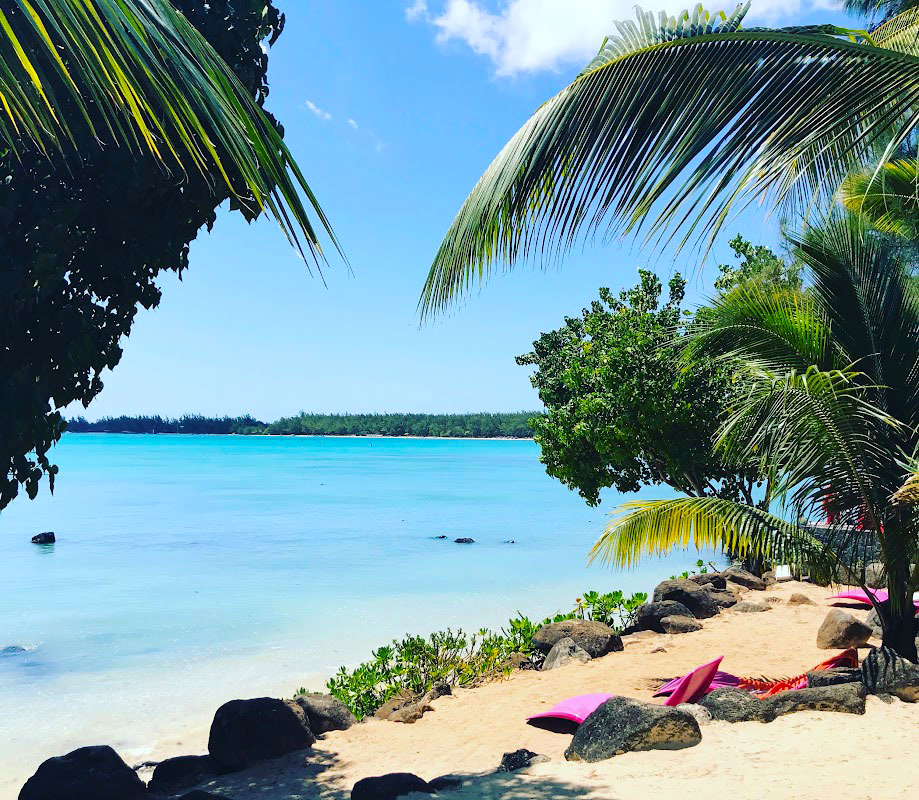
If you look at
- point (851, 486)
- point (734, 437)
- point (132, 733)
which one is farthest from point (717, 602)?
point (132, 733)

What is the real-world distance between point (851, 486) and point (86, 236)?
667 centimetres

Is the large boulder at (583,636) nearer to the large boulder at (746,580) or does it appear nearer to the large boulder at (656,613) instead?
the large boulder at (656,613)

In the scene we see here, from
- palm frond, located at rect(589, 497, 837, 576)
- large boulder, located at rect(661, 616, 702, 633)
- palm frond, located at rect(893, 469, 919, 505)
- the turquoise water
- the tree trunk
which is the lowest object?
the turquoise water

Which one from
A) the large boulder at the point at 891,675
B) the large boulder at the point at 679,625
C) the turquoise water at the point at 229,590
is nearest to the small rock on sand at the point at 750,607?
the large boulder at the point at 679,625

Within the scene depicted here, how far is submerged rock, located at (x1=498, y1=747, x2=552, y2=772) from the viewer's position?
20.0 feet

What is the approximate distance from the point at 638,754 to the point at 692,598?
762 centimetres

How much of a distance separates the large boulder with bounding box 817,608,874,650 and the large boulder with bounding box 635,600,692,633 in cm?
244

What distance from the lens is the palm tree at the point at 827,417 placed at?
6555 millimetres

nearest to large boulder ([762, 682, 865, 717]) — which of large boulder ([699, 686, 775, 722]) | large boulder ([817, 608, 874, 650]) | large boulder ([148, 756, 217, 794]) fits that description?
large boulder ([699, 686, 775, 722])

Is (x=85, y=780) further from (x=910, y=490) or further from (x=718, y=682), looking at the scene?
(x=910, y=490)

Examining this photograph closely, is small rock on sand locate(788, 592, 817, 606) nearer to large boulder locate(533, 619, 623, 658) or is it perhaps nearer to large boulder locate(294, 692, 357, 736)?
large boulder locate(533, 619, 623, 658)

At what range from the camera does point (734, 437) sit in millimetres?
8336

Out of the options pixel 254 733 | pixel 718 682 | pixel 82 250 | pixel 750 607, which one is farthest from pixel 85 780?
pixel 750 607

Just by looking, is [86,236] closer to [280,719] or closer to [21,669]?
[280,719]
